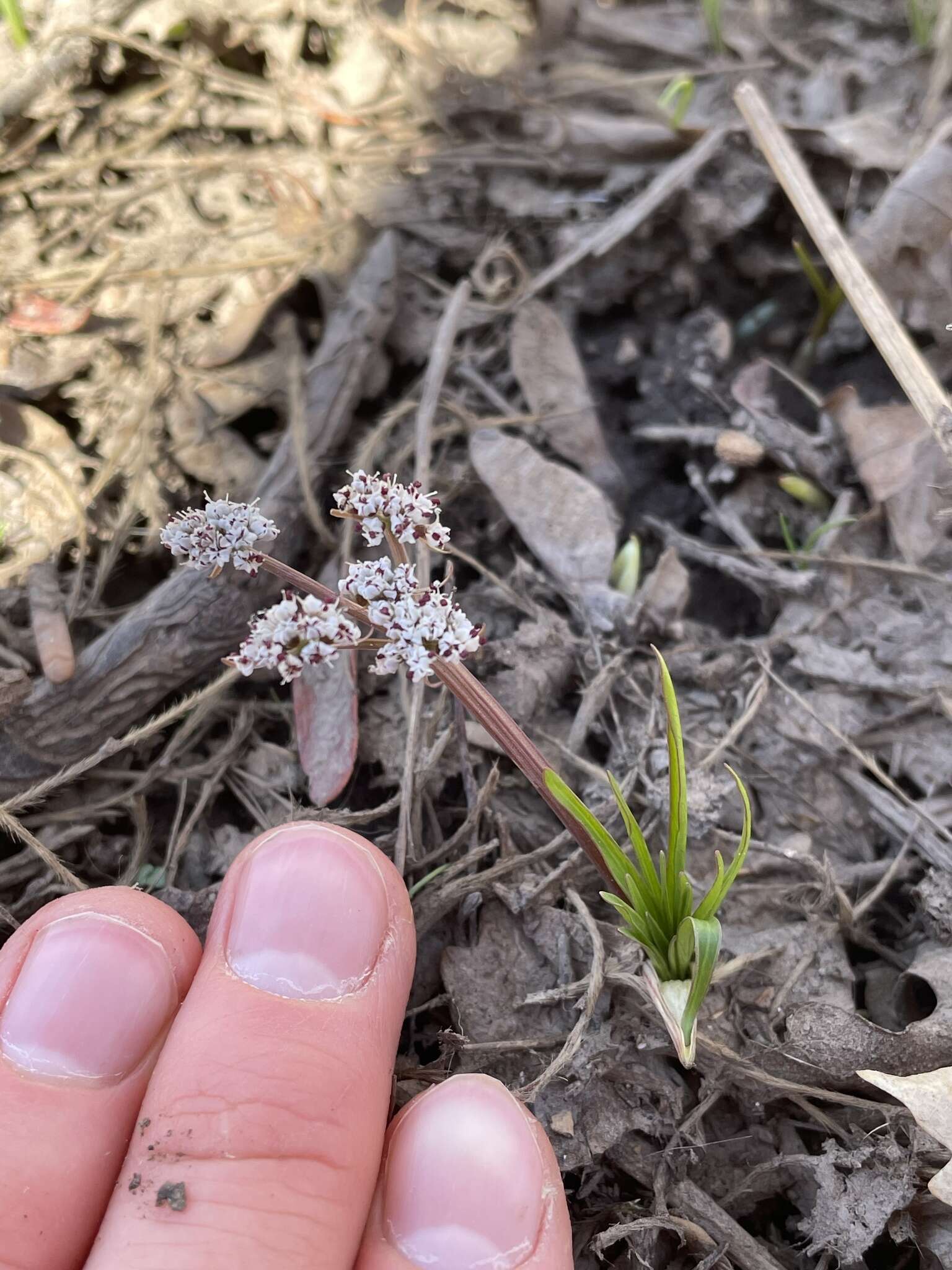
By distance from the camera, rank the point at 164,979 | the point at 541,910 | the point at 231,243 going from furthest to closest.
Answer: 1. the point at 231,243
2. the point at 541,910
3. the point at 164,979

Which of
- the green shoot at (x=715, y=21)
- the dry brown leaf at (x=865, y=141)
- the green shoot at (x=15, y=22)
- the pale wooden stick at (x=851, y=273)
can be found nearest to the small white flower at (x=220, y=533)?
the pale wooden stick at (x=851, y=273)

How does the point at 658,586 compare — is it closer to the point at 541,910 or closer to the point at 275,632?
the point at 541,910

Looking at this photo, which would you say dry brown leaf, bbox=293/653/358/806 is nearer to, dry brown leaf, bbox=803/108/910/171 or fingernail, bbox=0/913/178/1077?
fingernail, bbox=0/913/178/1077

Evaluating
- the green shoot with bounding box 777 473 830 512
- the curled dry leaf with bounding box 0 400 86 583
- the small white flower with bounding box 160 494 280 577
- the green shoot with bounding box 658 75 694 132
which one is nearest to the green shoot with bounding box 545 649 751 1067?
the small white flower with bounding box 160 494 280 577

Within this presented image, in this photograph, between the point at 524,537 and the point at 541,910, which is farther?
the point at 524,537

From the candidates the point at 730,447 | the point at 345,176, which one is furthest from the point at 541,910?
the point at 345,176

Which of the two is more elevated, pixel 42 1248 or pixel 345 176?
pixel 345 176
